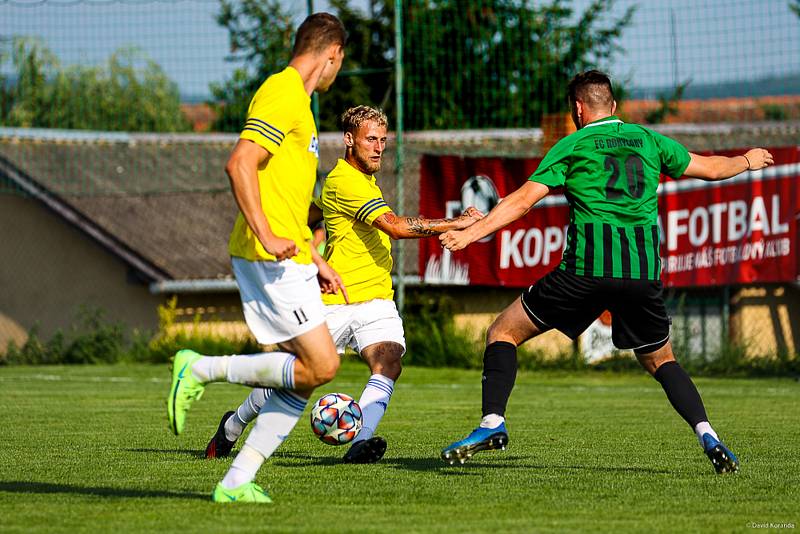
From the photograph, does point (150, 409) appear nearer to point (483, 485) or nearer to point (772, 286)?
point (483, 485)

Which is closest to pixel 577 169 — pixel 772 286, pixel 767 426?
pixel 767 426

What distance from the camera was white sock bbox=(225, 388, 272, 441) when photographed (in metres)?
7.75

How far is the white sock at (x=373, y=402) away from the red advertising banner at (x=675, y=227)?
9.59 meters

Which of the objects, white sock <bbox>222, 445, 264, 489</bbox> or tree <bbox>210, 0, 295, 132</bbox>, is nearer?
white sock <bbox>222, 445, 264, 489</bbox>

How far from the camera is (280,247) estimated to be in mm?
5699

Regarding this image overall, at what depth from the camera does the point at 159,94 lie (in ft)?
109

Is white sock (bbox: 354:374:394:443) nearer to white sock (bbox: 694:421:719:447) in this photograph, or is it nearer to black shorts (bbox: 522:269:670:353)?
black shorts (bbox: 522:269:670:353)

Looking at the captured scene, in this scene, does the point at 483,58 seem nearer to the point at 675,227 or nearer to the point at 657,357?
the point at 675,227

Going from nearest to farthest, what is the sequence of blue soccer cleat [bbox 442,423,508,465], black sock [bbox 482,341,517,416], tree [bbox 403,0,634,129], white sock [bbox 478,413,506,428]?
1. blue soccer cleat [bbox 442,423,508,465]
2. white sock [bbox 478,413,506,428]
3. black sock [bbox 482,341,517,416]
4. tree [bbox 403,0,634,129]

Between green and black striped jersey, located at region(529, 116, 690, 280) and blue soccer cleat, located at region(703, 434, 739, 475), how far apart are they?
0.99 m

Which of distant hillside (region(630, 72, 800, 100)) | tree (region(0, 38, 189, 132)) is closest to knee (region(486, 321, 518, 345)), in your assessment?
distant hillside (region(630, 72, 800, 100))

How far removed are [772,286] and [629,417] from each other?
8558 millimetres

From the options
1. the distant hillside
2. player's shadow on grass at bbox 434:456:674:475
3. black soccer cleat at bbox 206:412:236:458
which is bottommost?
player's shadow on grass at bbox 434:456:674:475

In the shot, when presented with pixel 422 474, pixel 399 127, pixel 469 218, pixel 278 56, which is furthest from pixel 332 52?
pixel 278 56
